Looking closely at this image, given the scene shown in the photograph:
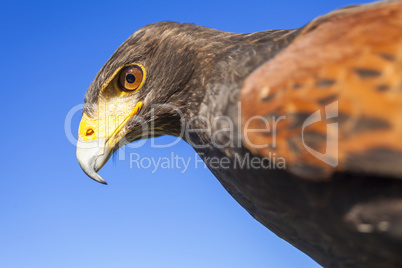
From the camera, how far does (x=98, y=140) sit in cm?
372

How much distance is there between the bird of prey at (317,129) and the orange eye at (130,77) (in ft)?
2.46

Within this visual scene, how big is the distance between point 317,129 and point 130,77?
7.08ft

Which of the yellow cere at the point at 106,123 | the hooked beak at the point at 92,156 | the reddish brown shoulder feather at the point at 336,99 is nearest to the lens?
the reddish brown shoulder feather at the point at 336,99

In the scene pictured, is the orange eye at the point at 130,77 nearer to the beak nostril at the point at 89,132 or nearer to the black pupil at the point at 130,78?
the black pupil at the point at 130,78

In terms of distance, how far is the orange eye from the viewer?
3801 mm

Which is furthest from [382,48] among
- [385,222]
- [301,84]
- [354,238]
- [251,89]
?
[354,238]

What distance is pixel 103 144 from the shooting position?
3674 mm

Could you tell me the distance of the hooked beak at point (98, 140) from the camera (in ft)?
11.7

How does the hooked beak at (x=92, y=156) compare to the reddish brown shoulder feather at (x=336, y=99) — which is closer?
the reddish brown shoulder feather at (x=336, y=99)

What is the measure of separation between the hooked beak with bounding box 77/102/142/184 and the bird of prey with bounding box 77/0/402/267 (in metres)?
0.76

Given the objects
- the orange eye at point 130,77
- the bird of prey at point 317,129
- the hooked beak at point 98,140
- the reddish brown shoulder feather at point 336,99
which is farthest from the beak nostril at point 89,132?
the reddish brown shoulder feather at point 336,99

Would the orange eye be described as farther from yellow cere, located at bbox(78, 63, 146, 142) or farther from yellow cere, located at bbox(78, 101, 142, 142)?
yellow cere, located at bbox(78, 101, 142, 142)

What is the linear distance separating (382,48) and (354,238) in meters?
1.07

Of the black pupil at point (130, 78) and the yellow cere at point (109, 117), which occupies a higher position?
the black pupil at point (130, 78)
